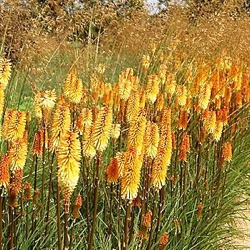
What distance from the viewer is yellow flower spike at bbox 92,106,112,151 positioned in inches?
64.8

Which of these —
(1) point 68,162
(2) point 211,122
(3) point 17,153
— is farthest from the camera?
(2) point 211,122

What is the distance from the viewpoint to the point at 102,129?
1651 millimetres

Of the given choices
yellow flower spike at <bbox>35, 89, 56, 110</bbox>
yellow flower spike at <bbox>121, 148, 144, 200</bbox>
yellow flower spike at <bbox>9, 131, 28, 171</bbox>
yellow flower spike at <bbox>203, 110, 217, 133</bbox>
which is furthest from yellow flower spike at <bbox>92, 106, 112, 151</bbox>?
yellow flower spike at <bbox>203, 110, 217, 133</bbox>

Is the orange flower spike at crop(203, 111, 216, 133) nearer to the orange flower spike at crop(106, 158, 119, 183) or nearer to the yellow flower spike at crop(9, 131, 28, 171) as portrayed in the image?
the orange flower spike at crop(106, 158, 119, 183)

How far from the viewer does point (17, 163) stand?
1747mm

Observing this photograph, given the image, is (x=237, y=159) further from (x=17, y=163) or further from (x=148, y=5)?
(x=148, y=5)

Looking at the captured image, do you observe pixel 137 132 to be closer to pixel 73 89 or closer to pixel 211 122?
pixel 73 89

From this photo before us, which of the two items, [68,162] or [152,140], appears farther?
[152,140]

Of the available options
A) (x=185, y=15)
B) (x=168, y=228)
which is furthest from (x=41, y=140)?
(x=185, y=15)

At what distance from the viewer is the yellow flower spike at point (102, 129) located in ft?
5.40

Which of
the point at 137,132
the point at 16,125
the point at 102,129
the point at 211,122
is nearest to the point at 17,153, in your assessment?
the point at 16,125

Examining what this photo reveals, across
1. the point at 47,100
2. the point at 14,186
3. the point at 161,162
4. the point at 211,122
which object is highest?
the point at 211,122

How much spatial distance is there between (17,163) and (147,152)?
0.45m

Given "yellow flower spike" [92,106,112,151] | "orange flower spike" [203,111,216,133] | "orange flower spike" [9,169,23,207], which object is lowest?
"orange flower spike" [9,169,23,207]
